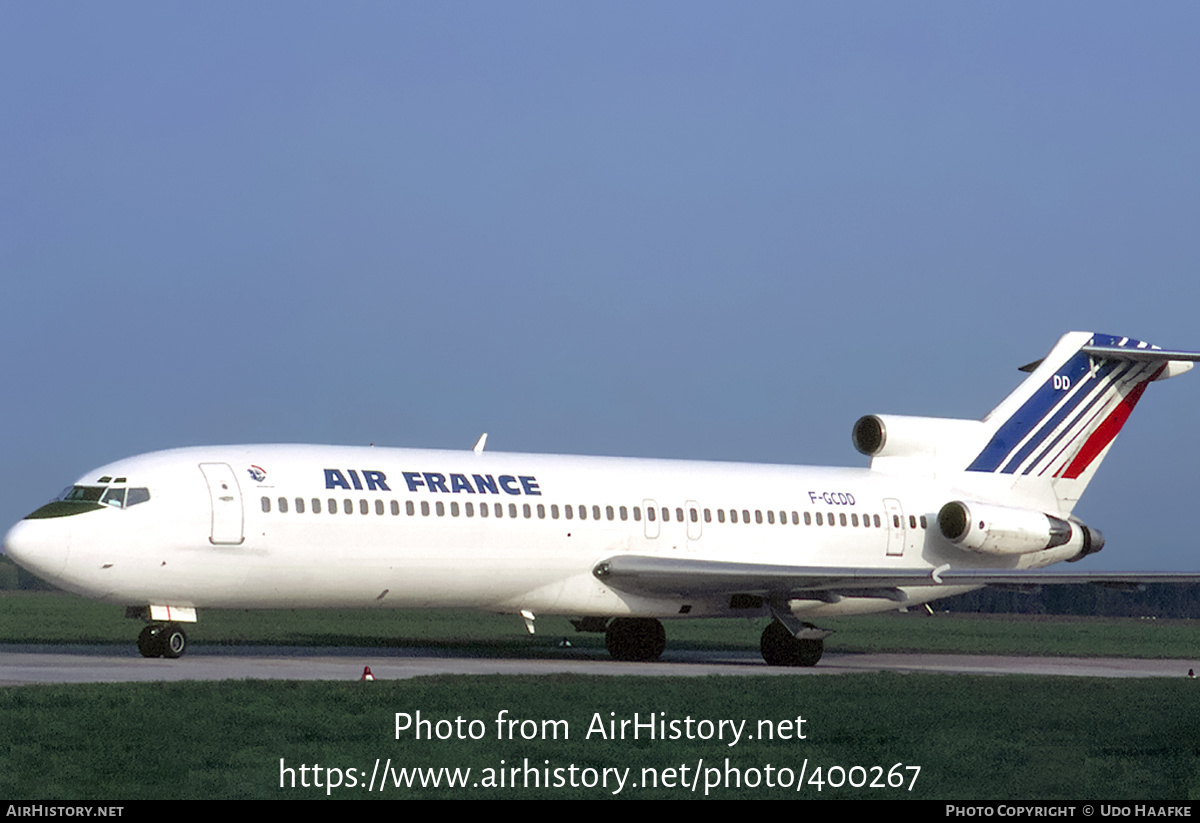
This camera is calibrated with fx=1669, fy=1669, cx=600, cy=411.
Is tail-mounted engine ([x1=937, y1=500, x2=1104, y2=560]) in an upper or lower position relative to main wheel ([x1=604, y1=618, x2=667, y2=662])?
upper

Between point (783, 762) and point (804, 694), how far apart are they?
22.0 ft

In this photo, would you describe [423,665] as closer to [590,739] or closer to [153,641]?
[153,641]

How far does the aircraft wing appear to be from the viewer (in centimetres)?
3022

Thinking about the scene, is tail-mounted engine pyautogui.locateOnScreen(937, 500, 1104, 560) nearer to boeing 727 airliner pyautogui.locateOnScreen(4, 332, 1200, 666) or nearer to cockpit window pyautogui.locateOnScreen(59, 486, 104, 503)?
boeing 727 airliner pyautogui.locateOnScreen(4, 332, 1200, 666)

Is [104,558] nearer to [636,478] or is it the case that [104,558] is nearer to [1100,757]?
[636,478]

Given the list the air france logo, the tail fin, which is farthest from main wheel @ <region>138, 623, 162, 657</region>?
the tail fin

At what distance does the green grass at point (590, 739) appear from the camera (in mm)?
13625

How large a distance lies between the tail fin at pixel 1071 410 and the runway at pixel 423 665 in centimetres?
447

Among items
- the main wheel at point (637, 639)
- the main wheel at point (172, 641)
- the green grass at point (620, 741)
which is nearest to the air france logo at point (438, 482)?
the main wheel at point (172, 641)

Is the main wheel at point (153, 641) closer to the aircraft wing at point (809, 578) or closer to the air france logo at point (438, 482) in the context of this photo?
the air france logo at point (438, 482)

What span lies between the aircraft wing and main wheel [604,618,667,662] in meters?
1.60

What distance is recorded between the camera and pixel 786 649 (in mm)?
31609

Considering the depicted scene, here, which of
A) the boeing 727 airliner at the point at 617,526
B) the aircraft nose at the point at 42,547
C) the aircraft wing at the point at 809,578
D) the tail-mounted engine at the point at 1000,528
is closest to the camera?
the aircraft nose at the point at 42,547
